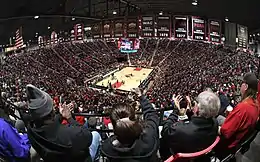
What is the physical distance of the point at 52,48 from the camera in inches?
1923

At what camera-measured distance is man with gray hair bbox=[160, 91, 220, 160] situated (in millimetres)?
2873

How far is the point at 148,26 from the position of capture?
4353 cm

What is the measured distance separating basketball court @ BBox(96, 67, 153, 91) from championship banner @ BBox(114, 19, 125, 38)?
475 centimetres

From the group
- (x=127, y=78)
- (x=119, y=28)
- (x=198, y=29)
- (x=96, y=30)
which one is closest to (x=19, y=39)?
(x=96, y=30)

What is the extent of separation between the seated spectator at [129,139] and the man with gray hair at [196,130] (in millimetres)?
221

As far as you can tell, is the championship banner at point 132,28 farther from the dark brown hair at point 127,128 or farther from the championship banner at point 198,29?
the dark brown hair at point 127,128

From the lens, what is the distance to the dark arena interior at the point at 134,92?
275 cm

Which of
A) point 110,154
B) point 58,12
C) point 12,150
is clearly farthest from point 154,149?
point 58,12

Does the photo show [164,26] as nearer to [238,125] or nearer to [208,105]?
[238,125]

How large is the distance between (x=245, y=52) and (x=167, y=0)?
13.4 meters

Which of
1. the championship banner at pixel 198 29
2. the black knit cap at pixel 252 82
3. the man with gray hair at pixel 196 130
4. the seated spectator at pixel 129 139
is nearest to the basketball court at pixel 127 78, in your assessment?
the championship banner at pixel 198 29

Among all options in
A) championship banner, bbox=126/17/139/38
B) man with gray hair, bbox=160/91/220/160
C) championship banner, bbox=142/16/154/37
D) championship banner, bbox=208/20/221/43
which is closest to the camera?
man with gray hair, bbox=160/91/220/160

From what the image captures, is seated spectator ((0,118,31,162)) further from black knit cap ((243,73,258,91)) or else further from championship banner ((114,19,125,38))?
championship banner ((114,19,125,38))

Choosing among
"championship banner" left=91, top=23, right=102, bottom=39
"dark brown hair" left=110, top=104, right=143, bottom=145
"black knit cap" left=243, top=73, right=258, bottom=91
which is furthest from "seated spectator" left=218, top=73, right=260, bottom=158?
"championship banner" left=91, top=23, right=102, bottom=39
